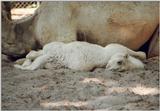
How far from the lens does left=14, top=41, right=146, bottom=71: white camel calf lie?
15.5 ft

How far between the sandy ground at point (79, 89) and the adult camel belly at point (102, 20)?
62 cm

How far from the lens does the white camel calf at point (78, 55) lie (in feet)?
15.5

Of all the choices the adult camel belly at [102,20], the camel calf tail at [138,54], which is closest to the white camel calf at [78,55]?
the camel calf tail at [138,54]

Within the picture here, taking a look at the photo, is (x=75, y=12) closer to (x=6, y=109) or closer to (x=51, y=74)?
(x=51, y=74)

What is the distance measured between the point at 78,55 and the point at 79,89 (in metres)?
0.81

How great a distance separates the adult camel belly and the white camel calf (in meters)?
0.35

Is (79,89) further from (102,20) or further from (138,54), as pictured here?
(102,20)

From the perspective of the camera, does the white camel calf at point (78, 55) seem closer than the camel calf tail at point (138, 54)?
Yes

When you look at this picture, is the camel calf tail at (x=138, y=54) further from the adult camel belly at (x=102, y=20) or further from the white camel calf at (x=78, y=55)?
the adult camel belly at (x=102, y=20)

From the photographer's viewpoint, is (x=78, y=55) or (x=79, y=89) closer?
(x=79, y=89)

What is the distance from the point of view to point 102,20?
533 centimetres

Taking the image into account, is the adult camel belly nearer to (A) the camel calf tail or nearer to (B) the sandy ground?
(A) the camel calf tail

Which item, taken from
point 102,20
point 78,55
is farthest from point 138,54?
point 78,55

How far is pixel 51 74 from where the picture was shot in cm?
455
